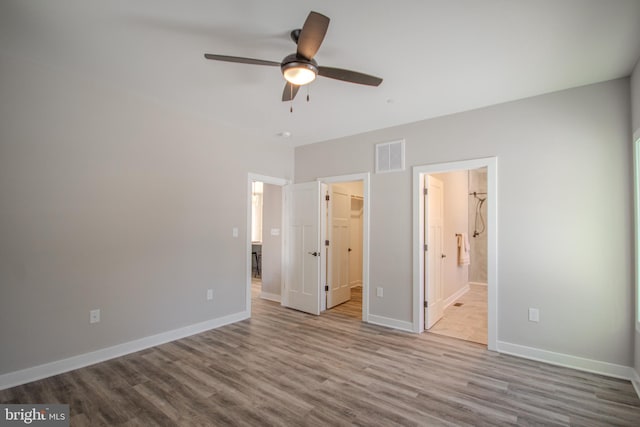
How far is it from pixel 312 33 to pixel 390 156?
8.59ft

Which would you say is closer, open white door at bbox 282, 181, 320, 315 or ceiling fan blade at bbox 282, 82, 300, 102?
ceiling fan blade at bbox 282, 82, 300, 102

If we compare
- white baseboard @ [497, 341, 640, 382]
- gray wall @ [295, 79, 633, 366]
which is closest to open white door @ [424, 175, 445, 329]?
gray wall @ [295, 79, 633, 366]

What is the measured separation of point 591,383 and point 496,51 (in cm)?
299

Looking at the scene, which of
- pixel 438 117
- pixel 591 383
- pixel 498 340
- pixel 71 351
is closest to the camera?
pixel 591 383

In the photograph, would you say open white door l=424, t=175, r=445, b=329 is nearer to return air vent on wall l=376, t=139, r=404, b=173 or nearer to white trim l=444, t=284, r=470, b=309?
return air vent on wall l=376, t=139, r=404, b=173

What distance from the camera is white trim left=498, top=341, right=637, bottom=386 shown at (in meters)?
2.76

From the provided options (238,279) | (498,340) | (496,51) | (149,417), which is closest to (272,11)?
(496,51)

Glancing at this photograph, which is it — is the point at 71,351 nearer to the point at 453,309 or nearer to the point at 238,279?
the point at 238,279

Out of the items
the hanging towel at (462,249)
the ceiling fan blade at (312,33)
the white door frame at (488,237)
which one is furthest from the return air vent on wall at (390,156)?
the hanging towel at (462,249)

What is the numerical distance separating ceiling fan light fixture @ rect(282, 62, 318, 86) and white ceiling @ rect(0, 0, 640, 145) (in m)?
0.30

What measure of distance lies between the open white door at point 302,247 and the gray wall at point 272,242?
0.41m

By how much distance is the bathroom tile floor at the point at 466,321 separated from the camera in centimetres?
385

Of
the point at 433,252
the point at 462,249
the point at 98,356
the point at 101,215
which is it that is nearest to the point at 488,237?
the point at 433,252

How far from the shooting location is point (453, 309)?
5.09 m
